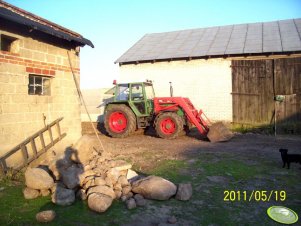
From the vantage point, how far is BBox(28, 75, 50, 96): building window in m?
6.73

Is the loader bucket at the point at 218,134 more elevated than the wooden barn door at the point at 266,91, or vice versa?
the wooden barn door at the point at 266,91

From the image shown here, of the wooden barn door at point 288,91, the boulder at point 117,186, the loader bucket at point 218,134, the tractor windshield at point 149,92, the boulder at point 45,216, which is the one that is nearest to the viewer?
the boulder at point 45,216

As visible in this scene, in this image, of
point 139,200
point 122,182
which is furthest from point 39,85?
point 139,200

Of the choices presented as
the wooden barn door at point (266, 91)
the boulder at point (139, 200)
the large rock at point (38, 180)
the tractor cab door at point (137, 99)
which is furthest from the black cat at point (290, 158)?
the wooden barn door at point (266, 91)

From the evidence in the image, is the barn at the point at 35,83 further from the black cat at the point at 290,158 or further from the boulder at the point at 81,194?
the black cat at the point at 290,158

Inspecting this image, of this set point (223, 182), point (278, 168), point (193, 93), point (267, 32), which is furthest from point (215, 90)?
point (223, 182)

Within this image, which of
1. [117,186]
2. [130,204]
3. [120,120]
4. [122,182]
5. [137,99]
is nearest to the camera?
[130,204]

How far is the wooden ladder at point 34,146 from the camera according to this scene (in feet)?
19.4

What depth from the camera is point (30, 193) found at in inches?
189

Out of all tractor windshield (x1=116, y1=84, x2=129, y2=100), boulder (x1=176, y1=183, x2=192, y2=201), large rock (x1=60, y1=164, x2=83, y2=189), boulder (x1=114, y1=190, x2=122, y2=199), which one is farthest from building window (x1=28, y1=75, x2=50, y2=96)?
tractor windshield (x1=116, y1=84, x2=129, y2=100)

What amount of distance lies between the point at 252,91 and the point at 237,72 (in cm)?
109

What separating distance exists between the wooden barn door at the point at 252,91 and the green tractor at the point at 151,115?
2.68 metres
